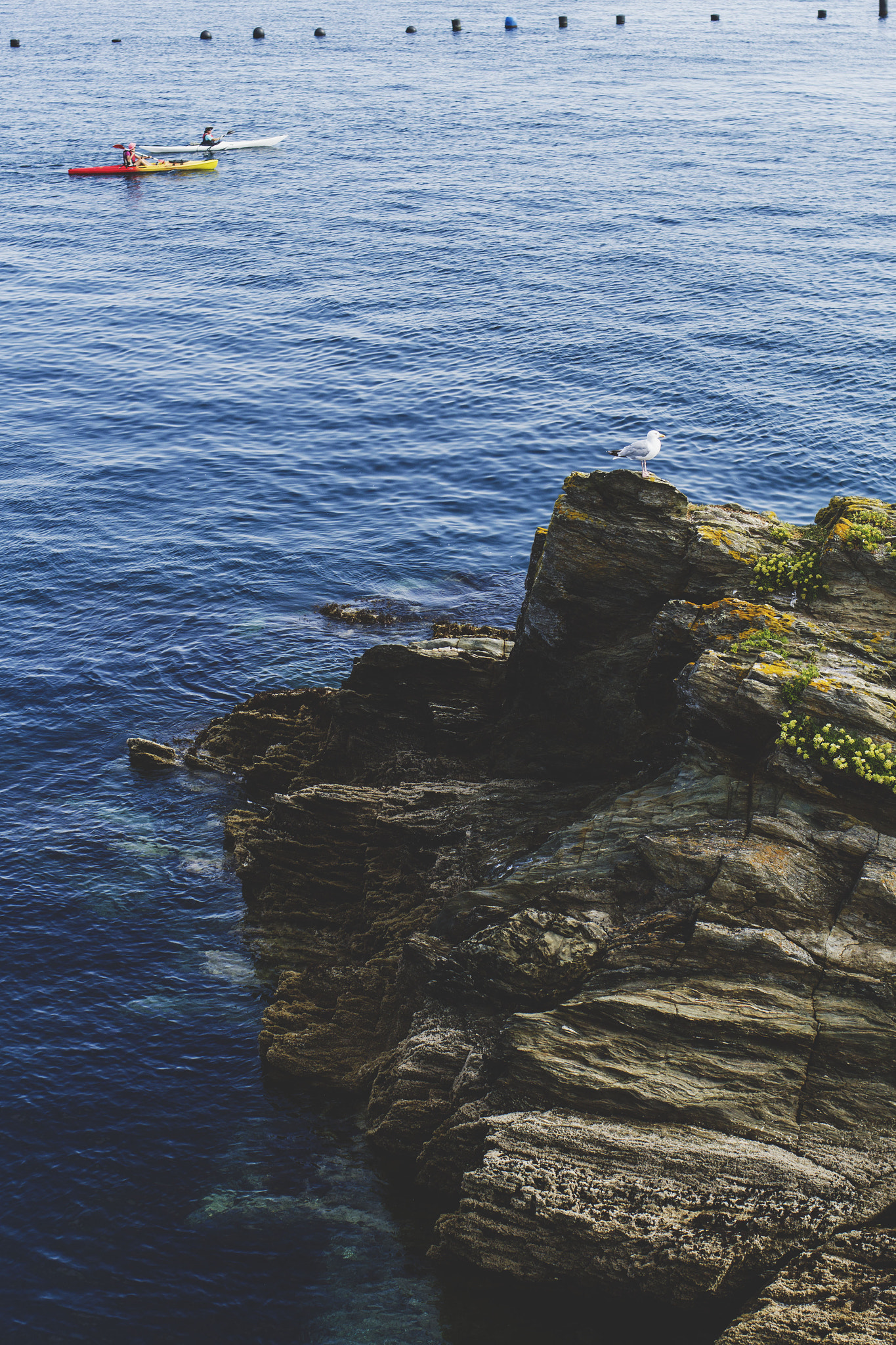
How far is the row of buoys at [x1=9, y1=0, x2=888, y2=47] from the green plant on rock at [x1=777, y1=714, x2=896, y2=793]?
529 ft

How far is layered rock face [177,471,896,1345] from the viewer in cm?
1575

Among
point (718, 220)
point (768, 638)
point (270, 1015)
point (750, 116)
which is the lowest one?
point (270, 1015)

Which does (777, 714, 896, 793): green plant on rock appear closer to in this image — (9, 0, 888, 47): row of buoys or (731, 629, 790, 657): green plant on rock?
(731, 629, 790, 657): green plant on rock

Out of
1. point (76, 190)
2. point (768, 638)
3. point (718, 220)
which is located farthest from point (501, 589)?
point (76, 190)

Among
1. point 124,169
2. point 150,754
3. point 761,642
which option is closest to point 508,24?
point 124,169

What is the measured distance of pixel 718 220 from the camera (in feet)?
248

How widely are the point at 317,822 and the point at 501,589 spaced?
15962 millimetres

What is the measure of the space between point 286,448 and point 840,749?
3748 cm

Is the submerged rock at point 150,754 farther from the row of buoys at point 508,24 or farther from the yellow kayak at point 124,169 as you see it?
the row of buoys at point 508,24

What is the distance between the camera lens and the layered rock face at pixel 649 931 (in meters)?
15.8

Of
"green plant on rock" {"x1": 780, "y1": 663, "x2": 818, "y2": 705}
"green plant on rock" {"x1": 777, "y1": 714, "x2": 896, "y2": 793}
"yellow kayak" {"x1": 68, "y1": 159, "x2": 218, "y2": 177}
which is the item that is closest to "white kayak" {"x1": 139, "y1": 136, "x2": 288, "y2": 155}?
"yellow kayak" {"x1": 68, "y1": 159, "x2": 218, "y2": 177}

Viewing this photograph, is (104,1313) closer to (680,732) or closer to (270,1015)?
(270,1015)

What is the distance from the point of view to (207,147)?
95500 millimetres

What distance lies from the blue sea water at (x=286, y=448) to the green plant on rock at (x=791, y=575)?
13200mm
